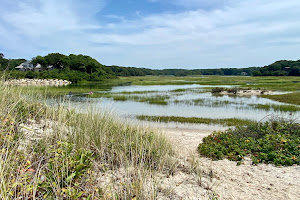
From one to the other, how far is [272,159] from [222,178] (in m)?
1.81

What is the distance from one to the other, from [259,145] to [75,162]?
5170 millimetres

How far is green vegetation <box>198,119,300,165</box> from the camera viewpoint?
5.57 meters

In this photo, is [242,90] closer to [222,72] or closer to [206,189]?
[206,189]

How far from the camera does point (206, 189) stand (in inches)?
155

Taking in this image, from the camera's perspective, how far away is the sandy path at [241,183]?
3842mm

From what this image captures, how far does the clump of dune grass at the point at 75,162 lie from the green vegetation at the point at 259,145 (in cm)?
154

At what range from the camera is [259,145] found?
6.33 metres

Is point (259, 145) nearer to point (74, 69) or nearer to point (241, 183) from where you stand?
point (241, 183)

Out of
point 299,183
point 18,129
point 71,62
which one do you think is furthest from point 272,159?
point 71,62

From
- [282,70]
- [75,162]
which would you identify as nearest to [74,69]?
[75,162]

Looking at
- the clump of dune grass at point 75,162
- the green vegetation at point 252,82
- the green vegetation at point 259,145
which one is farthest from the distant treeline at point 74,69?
the green vegetation at point 259,145

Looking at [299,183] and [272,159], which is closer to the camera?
[299,183]

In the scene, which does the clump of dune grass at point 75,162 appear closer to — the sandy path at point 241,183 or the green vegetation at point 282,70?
the sandy path at point 241,183

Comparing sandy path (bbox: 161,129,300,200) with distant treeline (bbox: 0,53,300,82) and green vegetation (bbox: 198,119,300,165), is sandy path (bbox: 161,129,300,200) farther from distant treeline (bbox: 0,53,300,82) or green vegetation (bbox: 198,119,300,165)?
distant treeline (bbox: 0,53,300,82)
